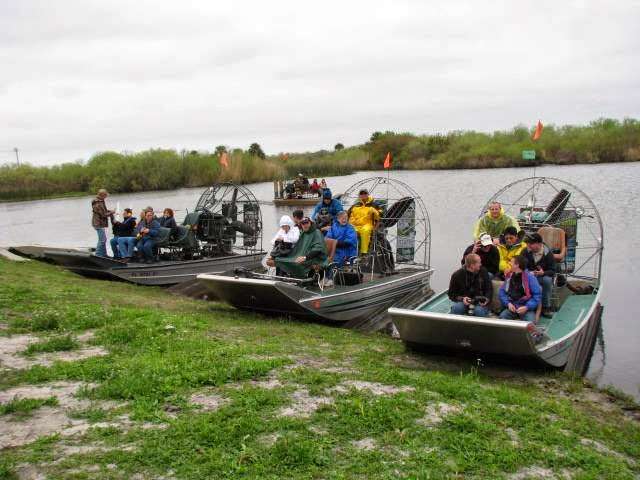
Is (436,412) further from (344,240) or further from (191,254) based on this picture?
(191,254)

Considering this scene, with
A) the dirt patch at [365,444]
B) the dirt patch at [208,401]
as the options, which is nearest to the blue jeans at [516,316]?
the dirt patch at [365,444]

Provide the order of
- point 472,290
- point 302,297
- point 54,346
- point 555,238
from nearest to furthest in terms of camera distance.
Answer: point 54,346
point 472,290
point 302,297
point 555,238

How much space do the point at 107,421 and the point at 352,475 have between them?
2307mm

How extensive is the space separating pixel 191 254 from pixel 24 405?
33.5 ft

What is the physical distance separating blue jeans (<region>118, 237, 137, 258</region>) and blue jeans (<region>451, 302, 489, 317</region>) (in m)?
9.46

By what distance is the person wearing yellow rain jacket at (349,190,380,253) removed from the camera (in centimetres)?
1251

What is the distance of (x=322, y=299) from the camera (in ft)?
35.1

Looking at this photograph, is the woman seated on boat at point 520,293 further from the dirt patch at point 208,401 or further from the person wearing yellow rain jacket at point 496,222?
the dirt patch at point 208,401

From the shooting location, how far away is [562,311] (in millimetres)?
9984

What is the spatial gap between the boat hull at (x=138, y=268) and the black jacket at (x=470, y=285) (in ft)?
27.7

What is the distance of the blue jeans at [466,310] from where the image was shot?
26.8 ft

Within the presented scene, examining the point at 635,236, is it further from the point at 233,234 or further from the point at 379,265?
the point at 233,234

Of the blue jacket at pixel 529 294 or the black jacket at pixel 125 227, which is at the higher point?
the black jacket at pixel 125 227

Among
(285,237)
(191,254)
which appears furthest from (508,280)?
(191,254)
